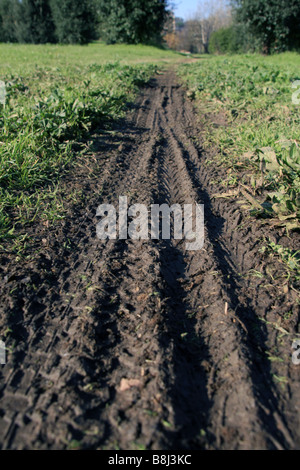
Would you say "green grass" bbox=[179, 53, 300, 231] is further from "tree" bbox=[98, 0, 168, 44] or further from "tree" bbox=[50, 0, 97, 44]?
"tree" bbox=[50, 0, 97, 44]

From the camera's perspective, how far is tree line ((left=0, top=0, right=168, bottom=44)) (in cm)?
2555

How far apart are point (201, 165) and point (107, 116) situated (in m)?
2.35

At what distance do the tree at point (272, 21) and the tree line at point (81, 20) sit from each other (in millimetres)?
6468

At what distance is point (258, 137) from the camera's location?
542 centimetres

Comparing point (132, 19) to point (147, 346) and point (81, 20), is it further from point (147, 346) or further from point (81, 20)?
point (147, 346)

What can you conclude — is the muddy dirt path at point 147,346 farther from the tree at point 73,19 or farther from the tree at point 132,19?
the tree at point 73,19

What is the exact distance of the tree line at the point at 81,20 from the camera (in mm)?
25547

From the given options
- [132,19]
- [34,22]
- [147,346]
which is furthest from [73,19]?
[147,346]

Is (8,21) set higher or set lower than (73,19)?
higher

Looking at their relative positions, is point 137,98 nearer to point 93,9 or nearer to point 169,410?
point 169,410

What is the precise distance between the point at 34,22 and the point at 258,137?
33.9 metres

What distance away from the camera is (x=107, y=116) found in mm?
6406
